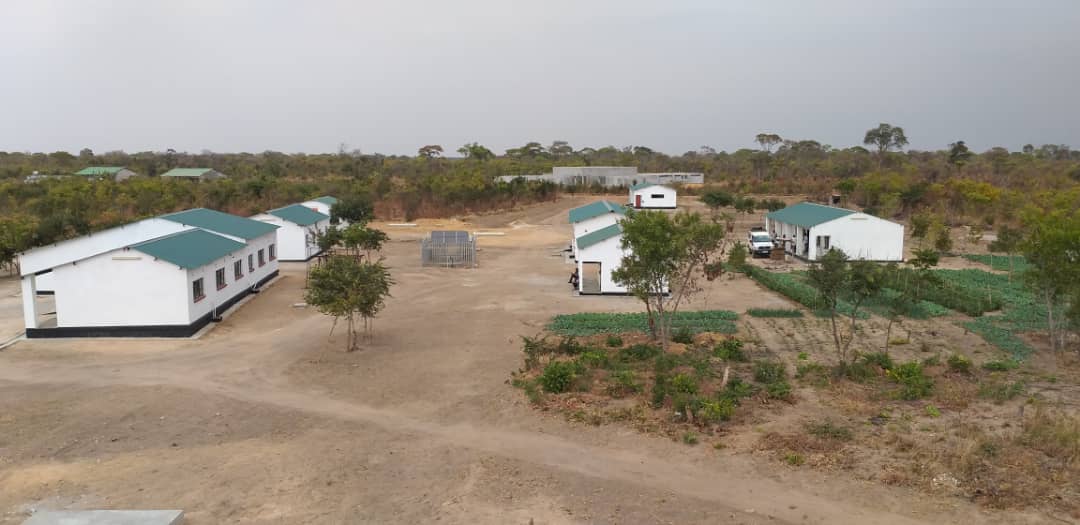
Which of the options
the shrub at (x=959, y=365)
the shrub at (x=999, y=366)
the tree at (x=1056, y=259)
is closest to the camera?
the shrub at (x=959, y=365)

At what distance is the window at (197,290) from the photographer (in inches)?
897

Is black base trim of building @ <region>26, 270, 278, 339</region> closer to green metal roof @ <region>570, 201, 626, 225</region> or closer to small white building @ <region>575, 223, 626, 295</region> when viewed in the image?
small white building @ <region>575, 223, 626, 295</region>

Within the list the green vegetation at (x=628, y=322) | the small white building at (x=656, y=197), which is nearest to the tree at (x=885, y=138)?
the small white building at (x=656, y=197)

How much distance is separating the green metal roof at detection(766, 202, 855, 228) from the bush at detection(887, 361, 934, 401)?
21810 millimetres

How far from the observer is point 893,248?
37.2 m

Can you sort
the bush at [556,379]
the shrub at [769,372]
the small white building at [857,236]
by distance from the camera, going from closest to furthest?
1. the bush at [556,379]
2. the shrub at [769,372]
3. the small white building at [857,236]

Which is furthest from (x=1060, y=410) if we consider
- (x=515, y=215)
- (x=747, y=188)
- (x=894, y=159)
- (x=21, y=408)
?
(x=894, y=159)

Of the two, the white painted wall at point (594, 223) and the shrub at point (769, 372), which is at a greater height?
the white painted wall at point (594, 223)

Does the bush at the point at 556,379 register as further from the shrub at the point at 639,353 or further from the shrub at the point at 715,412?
the shrub at the point at 715,412

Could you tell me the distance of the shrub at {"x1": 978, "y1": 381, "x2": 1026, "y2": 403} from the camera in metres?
15.1

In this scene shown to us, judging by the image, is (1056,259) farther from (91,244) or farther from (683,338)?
(91,244)

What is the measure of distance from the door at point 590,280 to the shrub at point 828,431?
15.6m

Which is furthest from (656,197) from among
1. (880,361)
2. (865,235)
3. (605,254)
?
(880,361)

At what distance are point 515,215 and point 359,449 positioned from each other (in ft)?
169
